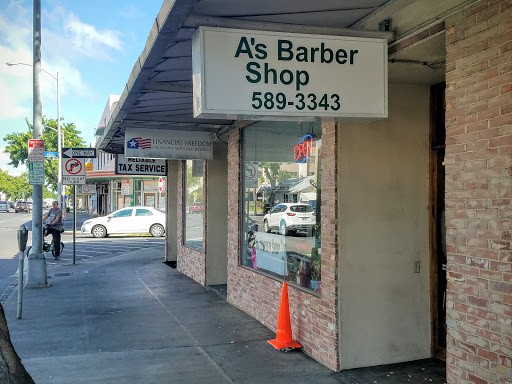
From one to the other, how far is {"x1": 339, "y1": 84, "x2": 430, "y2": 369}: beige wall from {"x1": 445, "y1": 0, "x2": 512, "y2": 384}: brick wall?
1613 millimetres

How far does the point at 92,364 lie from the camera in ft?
18.3

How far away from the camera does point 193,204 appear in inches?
466

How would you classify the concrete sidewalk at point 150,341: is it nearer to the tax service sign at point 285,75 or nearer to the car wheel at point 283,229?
the car wheel at point 283,229

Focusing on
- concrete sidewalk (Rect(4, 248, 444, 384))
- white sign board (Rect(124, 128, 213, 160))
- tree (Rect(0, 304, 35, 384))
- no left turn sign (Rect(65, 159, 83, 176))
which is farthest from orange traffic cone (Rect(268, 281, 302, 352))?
no left turn sign (Rect(65, 159, 83, 176))

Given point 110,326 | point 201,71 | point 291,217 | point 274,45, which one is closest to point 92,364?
point 110,326

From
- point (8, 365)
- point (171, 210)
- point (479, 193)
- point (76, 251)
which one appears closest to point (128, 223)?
point (76, 251)

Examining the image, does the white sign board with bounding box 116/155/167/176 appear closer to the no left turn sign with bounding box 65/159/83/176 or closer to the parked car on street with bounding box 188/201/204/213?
the no left turn sign with bounding box 65/159/83/176

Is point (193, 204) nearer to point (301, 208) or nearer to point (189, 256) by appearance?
point (189, 256)

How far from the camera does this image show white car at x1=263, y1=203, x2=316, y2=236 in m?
6.19

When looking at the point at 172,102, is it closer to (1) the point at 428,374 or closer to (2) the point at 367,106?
(2) the point at 367,106

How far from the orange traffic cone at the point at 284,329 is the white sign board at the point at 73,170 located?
9.06 meters

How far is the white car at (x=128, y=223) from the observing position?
81.4 feet

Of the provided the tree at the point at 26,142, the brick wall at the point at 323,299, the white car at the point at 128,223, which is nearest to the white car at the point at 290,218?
the brick wall at the point at 323,299

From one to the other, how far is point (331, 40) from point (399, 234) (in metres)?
2.46
